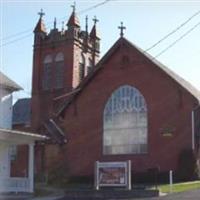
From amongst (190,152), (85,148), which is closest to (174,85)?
(190,152)

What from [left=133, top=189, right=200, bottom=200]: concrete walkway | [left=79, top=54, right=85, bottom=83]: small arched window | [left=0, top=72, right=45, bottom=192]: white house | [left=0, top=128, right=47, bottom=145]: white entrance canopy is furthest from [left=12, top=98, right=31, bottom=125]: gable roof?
[left=133, top=189, right=200, bottom=200]: concrete walkway

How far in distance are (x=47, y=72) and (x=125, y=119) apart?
19931 mm

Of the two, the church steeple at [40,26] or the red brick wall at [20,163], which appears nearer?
the red brick wall at [20,163]

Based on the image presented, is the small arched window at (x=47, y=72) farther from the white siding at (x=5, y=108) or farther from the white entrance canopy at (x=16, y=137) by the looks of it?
the white entrance canopy at (x=16, y=137)

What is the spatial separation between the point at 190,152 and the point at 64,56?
2575 centimetres

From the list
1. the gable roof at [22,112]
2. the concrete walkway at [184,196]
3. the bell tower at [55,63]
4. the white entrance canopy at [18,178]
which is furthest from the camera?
the gable roof at [22,112]

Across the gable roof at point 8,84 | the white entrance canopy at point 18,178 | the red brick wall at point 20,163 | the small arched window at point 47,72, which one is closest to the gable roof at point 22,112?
the small arched window at point 47,72

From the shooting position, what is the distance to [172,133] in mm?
42562

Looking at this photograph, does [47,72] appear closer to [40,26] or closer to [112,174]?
[40,26]

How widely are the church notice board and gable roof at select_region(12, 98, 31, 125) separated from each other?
1396 inches

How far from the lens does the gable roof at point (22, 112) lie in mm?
68062

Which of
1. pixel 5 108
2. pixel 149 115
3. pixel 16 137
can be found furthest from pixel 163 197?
pixel 149 115

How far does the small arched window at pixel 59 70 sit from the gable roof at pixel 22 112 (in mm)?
6772

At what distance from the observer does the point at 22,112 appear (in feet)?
232
